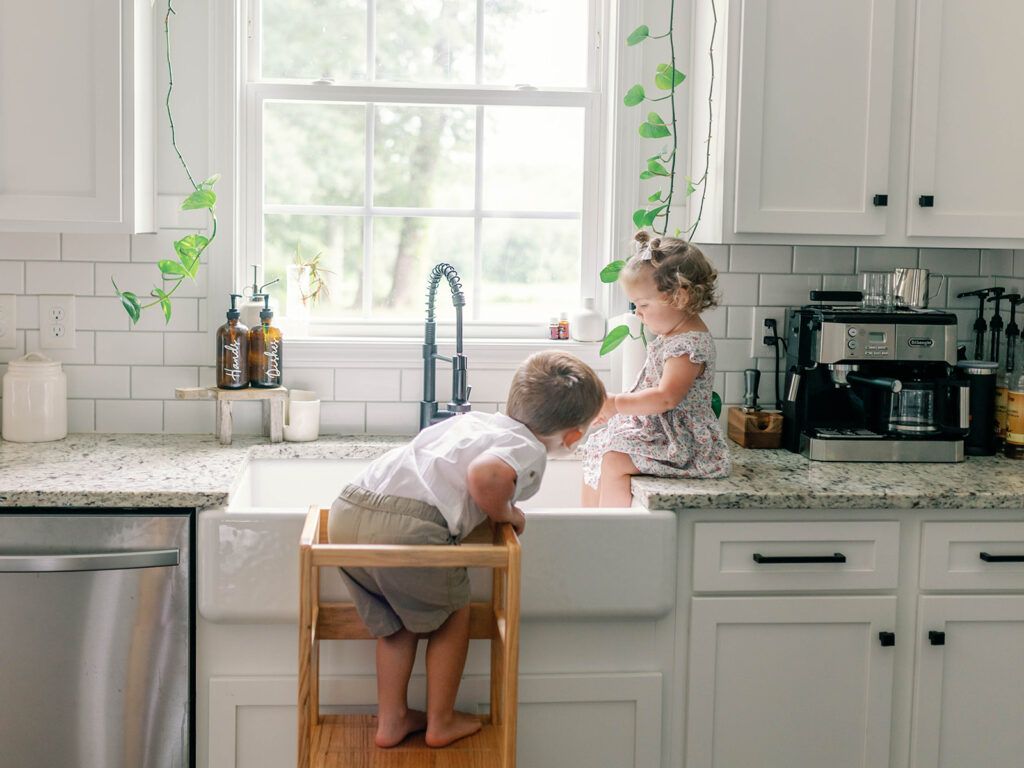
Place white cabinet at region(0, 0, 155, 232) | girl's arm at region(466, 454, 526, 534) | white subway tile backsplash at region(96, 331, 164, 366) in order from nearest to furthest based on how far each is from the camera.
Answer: girl's arm at region(466, 454, 526, 534) < white cabinet at region(0, 0, 155, 232) < white subway tile backsplash at region(96, 331, 164, 366)

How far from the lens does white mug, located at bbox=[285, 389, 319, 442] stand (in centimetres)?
267

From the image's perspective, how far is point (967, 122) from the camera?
255 centimetres

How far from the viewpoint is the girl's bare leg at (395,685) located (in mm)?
1979

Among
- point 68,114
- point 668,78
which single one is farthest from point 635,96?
point 68,114

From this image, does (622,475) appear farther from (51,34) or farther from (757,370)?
(51,34)

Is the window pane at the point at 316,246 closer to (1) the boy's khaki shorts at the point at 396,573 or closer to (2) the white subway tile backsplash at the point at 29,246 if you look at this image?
(2) the white subway tile backsplash at the point at 29,246

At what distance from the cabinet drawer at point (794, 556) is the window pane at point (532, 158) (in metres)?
1.11

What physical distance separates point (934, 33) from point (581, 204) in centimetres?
96

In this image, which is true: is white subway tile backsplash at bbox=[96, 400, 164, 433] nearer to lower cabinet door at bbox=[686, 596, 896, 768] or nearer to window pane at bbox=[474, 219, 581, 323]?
window pane at bbox=[474, 219, 581, 323]

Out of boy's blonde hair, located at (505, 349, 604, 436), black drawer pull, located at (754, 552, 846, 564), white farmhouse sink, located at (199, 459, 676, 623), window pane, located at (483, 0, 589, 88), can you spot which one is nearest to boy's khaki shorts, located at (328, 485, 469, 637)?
white farmhouse sink, located at (199, 459, 676, 623)

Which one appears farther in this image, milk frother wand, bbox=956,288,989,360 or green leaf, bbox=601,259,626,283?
milk frother wand, bbox=956,288,989,360

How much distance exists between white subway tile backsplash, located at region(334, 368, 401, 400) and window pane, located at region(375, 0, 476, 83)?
791 mm

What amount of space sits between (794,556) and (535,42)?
1.54 m

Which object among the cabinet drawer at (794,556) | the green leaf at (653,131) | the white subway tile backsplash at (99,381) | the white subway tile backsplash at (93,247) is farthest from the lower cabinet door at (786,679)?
the white subway tile backsplash at (93,247)
